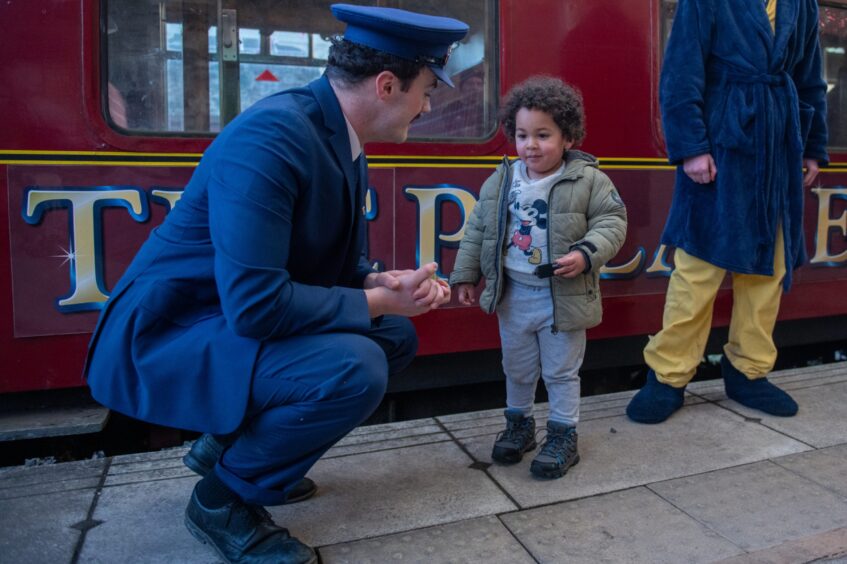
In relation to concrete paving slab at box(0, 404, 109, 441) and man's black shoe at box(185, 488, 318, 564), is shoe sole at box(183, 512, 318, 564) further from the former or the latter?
concrete paving slab at box(0, 404, 109, 441)

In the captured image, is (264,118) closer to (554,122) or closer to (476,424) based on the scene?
(554,122)

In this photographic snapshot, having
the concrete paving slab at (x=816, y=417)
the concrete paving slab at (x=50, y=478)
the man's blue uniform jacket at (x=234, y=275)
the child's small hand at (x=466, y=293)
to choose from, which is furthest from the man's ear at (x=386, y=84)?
the concrete paving slab at (x=816, y=417)

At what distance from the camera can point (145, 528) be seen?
6.89 ft

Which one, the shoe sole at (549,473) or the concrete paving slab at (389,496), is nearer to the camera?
the concrete paving slab at (389,496)

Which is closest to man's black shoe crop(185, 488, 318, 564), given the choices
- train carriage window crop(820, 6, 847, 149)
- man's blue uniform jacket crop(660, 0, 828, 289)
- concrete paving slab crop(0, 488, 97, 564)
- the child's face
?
concrete paving slab crop(0, 488, 97, 564)

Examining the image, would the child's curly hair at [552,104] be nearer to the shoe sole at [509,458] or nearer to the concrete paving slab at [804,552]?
the shoe sole at [509,458]

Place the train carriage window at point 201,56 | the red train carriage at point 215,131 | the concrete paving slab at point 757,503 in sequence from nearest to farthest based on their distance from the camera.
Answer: the concrete paving slab at point 757,503 → the red train carriage at point 215,131 → the train carriage window at point 201,56

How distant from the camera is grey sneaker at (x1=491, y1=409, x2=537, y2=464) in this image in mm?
2562

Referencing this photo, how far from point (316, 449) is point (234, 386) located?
276 mm

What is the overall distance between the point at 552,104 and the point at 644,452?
1.33 metres

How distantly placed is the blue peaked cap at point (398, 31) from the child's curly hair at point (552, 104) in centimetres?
63

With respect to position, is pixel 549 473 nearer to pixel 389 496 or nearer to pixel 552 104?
pixel 389 496

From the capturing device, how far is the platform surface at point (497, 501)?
2006 mm

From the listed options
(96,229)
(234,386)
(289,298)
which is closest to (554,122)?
(289,298)
